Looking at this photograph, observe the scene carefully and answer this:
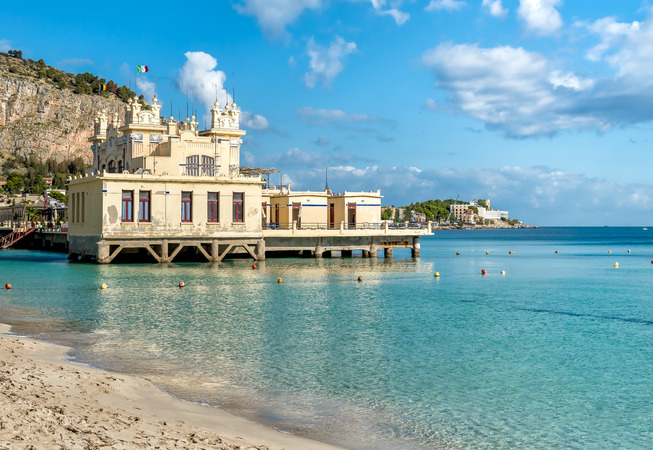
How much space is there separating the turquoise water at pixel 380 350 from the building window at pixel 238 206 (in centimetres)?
1256

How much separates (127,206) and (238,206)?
A: 29.7 ft

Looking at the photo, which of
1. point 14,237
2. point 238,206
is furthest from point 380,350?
point 14,237

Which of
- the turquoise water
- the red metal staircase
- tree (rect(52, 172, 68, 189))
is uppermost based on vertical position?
tree (rect(52, 172, 68, 189))

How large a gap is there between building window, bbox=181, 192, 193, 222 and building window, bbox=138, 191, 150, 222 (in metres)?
2.74

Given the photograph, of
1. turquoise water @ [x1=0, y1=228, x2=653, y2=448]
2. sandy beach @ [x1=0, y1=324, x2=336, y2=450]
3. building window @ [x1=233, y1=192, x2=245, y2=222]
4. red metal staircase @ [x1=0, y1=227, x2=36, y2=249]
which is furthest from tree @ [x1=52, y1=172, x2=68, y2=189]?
sandy beach @ [x1=0, y1=324, x2=336, y2=450]

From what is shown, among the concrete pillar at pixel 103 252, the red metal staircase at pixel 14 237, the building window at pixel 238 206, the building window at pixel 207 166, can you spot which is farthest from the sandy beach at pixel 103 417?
the red metal staircase at pixel 14 237

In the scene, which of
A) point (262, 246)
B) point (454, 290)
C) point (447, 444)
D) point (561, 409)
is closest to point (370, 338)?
point (561, 409)

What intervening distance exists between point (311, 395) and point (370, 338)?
7.66 m

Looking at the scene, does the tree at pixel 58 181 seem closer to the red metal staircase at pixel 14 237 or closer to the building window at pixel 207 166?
the red metal staircase at pixel 14 237

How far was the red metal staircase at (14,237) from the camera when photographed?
7650cm

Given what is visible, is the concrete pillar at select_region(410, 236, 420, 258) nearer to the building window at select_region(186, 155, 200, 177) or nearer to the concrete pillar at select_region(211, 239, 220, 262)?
the concrete pillar at select_region(211, 239, 220, 262)

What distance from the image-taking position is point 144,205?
1971 inches

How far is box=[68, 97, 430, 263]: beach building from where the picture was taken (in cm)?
4969

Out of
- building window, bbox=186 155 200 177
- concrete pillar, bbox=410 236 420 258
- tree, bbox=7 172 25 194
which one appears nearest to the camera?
building window, bbox=186 155 200 177
